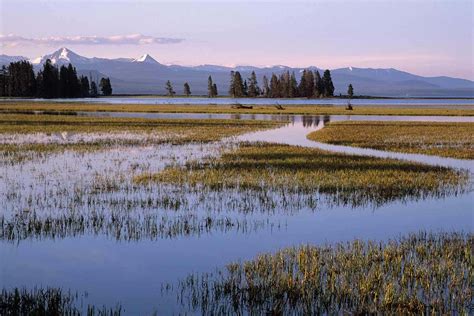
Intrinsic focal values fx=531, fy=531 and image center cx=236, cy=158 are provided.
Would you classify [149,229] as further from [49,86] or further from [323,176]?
[49,86]

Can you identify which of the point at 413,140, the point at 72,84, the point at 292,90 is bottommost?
Answer: the point at 413,140

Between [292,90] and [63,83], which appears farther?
[292,90]

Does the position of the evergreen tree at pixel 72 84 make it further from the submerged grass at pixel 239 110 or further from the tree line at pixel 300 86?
the submerged grass at pixel 239 110

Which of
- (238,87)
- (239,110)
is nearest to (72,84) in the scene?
(238,87)

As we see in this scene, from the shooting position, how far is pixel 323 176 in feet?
69.2

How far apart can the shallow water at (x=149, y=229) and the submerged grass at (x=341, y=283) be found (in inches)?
31.6

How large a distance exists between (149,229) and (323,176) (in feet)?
31.5

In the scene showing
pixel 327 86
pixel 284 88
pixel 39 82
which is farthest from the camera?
pixel 327 86

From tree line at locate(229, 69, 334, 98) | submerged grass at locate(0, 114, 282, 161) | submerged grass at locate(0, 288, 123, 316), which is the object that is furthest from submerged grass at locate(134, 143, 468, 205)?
tree line at locate(229, 69, 334, 98)

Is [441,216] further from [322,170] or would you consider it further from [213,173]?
[213,173]

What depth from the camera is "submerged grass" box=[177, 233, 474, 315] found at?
340 inches

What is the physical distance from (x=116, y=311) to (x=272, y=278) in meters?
2.87

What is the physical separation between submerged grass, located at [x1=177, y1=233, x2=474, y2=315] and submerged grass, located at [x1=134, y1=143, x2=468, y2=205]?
6168 mm

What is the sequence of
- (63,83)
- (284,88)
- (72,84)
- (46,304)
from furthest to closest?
(284,88), (72,84), (63,83), (46,304)
